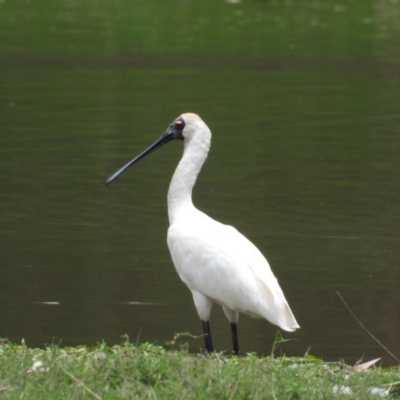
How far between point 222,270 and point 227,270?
36 mm

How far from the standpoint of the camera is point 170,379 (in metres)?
5.59

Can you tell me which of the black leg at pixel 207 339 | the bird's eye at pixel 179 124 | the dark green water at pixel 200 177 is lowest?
the dark green water at pixel 200 177

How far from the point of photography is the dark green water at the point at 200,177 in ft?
29.4

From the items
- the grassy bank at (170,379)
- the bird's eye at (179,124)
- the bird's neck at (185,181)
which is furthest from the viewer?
the bird's eye at (179,124)

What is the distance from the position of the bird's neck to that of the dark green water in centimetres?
83

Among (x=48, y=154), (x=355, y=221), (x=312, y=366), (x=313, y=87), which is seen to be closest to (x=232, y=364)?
(x=312, y=366)

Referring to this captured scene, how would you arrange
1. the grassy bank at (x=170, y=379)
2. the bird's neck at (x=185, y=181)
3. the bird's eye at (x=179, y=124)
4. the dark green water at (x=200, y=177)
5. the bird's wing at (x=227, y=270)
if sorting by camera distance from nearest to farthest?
1. the grassy bank at (x=170, y=379)
2. the bird's wing at (x=227, y=270)
3. the bird's neck at (x=185, y=181)
4. the bird's eye at (x=179, y=124)
5. the dark green water at (x=200, y=177)

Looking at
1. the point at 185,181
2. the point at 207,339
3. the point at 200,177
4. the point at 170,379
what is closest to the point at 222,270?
the point at 207,339

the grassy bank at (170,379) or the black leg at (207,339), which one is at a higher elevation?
the grassy bank at (170,379)

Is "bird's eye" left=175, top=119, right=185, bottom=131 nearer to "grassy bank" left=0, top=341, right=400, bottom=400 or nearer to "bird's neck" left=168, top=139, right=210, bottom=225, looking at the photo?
"bird's neck" left=168, top=139, right=210, bottom=225

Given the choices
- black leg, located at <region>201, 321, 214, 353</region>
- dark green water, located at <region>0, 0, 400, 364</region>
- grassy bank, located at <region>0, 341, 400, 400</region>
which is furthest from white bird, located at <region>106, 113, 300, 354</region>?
grassy bank, located at <region>0, 341, 400, 400</region>

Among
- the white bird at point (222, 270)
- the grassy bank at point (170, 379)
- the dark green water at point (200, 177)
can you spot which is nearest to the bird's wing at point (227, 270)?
the white bird at point (222, 270)

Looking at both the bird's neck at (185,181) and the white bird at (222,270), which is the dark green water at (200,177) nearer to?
the white bird at (222,270)

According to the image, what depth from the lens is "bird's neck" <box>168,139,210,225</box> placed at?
7.91m
